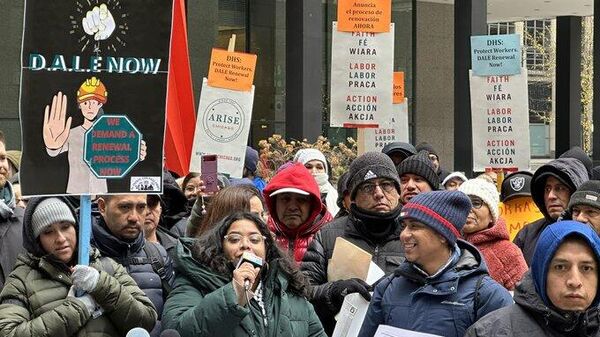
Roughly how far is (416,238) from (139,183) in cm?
136

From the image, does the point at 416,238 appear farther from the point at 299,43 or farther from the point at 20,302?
the point at 299,43

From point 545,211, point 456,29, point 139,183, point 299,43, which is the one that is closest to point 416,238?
point 139,183

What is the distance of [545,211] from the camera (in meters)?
9.06

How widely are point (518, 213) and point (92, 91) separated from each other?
216 inches

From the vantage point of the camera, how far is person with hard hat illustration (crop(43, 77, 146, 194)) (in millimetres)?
6031

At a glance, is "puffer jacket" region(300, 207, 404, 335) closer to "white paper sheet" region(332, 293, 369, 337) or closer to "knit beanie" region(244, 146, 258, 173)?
"white paper sheet" region(332, 293, 369, 337)

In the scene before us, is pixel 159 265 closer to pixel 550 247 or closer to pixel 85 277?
pixel 85 277

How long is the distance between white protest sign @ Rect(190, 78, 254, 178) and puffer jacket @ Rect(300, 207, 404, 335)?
5.06 m

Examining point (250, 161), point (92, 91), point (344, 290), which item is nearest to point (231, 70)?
point (250, 161)

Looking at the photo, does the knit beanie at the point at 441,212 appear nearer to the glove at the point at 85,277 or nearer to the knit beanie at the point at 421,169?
the glove at the point at 85,277

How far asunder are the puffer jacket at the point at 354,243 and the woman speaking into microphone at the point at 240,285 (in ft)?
3.16

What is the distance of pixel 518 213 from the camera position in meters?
10.8

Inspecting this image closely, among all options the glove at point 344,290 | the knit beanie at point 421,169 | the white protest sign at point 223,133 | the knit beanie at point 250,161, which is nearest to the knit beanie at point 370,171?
the glove at point 344,290

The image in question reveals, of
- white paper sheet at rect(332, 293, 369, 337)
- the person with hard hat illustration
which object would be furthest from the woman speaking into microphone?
the person with hard hat illustration
